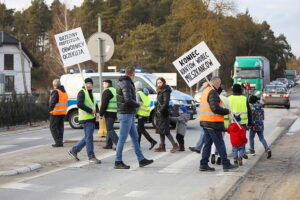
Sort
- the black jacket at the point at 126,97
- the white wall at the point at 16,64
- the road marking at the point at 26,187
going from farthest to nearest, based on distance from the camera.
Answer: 1. the white wall at the point at 16,64
2. the black jacket at the point at 126,97
3. the road marking at the point at 26,187

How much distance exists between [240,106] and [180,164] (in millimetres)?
1660

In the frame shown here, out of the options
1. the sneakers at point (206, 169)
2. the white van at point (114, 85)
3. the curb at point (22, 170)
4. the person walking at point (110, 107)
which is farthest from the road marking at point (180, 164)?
the white van at point (114, 85)

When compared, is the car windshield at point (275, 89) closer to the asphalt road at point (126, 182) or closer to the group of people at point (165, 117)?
the group of people at point (165, 117)

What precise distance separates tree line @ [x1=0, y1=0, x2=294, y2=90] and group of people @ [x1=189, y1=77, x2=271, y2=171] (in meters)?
51.3

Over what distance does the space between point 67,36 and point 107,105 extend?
288cm

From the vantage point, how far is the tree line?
65.2 meters

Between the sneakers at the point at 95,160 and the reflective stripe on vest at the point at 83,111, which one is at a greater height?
the reflective stripe on vest at the point at 83,111

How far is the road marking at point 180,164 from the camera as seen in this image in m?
10.3

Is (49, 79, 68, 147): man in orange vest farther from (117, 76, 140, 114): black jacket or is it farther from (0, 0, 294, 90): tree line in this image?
A: (0, 0, 294, 90): tree line

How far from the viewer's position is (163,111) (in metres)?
13.3

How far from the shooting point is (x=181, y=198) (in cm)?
781

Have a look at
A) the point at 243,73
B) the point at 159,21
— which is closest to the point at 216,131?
A: the point at 243,73

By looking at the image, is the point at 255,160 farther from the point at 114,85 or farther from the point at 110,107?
the point at 114,85

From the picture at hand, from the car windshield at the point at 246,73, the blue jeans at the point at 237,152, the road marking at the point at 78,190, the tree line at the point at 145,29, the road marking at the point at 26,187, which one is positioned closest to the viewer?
the road marking at the point at 78,190
